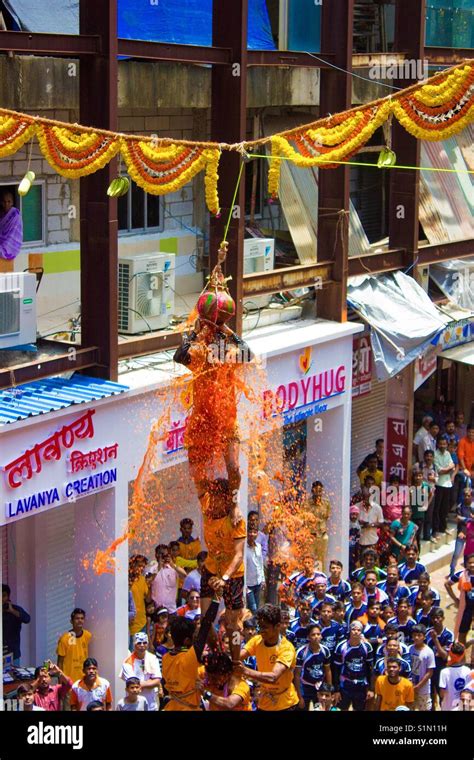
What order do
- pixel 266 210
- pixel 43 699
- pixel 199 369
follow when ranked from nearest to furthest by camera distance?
1. pixel 199 369
2. pixel 43 699
3. pixel 266 210

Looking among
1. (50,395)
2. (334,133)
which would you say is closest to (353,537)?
(50,395)

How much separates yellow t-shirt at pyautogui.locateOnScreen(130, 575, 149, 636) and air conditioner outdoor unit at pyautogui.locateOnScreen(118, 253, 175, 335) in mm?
2892

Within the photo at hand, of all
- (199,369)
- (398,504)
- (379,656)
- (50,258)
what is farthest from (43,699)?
(398,504)

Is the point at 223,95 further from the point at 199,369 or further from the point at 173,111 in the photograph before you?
the point at 199,369

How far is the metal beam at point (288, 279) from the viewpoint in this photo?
17.9 meters

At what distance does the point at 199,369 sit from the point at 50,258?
816 centimetres

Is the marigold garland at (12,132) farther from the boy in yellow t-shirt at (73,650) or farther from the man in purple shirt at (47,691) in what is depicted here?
the boy in yellow t-shirt at (73,650)

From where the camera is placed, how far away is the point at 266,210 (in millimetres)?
22109

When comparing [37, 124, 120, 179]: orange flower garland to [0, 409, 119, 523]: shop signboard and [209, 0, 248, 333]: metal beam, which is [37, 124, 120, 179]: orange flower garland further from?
[209, 0, 248, 333]: metal beam

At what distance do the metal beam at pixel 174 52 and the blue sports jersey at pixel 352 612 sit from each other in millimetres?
6290

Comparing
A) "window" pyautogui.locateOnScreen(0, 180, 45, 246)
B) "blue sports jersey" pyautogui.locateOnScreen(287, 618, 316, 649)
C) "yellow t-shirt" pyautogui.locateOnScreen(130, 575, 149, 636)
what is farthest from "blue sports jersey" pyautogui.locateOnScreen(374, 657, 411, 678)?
"window" pyautogui.locateOnScreen(0, 180, 45, 246)

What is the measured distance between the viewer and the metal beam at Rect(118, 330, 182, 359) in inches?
626

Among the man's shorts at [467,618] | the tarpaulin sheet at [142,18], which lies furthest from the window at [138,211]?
the man's shorts at [467,618]

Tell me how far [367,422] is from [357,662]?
8633mm
